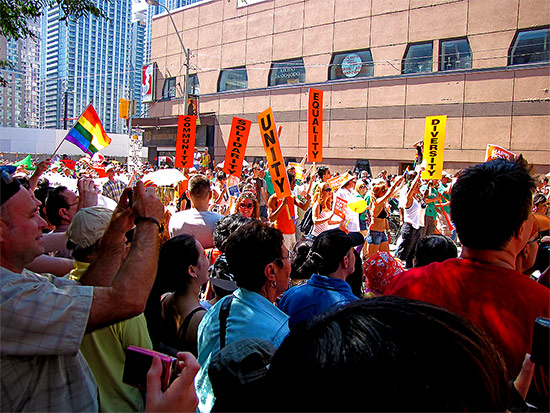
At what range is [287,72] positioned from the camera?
28.8 meters

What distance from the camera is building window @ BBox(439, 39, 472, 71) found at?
21.8m

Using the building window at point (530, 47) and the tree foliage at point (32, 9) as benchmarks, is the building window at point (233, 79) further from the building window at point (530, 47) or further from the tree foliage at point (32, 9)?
the tree foliage at point (32, 9)

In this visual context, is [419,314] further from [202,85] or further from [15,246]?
[202,85]

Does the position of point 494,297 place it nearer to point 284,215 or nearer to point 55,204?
point 55,204

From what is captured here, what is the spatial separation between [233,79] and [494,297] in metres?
31.7

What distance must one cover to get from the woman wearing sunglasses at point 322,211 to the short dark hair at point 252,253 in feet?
16.3

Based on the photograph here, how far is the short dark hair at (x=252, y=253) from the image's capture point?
8.14ft

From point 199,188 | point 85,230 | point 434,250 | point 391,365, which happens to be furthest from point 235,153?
point 391,365

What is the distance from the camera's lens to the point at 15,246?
162cm

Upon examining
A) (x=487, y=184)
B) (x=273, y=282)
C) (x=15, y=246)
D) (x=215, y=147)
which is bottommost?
(x=273, y=282)

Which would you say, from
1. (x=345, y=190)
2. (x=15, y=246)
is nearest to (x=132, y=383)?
(x=15, y=246)

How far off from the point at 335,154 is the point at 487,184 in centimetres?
2496

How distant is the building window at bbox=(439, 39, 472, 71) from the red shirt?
2279 centimetres

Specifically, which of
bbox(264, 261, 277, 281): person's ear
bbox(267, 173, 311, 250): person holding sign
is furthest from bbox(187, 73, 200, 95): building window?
bbox(264, 261, 277, 281): person's ear
